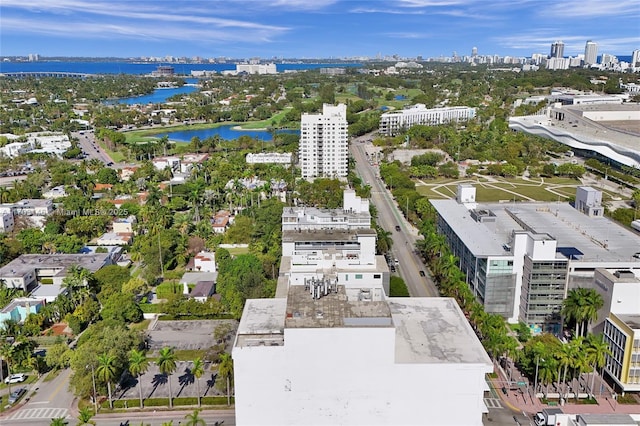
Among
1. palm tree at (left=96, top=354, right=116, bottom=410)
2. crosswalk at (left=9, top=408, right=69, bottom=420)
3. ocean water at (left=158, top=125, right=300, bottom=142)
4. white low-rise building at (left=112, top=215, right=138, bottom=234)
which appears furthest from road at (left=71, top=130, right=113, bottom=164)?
palm tree at (left=96, top=354, right=116, bottom=410)

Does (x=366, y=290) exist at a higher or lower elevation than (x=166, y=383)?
higher

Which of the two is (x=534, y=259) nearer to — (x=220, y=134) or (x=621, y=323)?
(x=621, y=323)

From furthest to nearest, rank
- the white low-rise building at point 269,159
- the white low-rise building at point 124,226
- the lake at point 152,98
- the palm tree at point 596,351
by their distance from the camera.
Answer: the lake at point 152,98 → the white low-rise building at point 269,159 → the white low-rise building at point 124,226 → the palm tree at point 596,351

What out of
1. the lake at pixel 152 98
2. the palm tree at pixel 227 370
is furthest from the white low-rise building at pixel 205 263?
the lake at pixel 152 98

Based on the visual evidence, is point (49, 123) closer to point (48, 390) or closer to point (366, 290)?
point (48, 390)

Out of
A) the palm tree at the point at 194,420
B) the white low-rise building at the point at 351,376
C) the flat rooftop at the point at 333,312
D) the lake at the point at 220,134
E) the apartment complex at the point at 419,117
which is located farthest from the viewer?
the lake at the point at 220,134

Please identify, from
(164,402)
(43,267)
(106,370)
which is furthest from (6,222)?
(164,402)

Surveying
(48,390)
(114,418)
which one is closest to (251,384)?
(114,418)

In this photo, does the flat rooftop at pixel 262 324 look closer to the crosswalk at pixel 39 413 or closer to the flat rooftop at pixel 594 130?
the crosswalk at pixel 39 413
